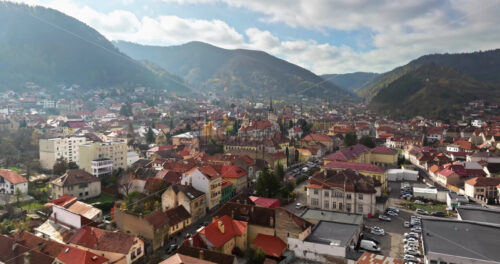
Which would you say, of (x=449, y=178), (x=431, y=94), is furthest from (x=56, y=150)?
(x=431, y=94)

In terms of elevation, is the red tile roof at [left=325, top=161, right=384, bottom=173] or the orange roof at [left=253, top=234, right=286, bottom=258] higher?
the red tile roof at [left=325, top=161, right=384, bottom=173]

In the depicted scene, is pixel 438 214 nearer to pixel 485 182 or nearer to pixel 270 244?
pixel 485 182

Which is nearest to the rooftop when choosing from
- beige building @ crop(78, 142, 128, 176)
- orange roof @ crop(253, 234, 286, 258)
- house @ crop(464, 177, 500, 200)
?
orange roof @ crop(253, 234, 286, 258)

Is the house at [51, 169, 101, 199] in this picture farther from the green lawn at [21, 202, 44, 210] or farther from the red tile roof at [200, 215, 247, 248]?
the red tile roof at [200, 215, 247, 248]

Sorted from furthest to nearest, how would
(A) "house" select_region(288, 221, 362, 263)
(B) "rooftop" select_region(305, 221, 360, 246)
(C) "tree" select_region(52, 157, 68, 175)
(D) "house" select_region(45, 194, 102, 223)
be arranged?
(C) "tree" select_region(52, 157, 68, 175), (D) "house" select_region(45, 194, 102, 223), (B) "rooftop" select_region(305, 221, 360, 246), (A) "house" select_region(288, 221, 362, 263)

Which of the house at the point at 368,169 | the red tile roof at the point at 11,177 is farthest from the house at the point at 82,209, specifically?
the house at the point at 368,169

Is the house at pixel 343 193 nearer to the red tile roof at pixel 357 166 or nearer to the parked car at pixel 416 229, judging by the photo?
the parked car at pixel 416 229
